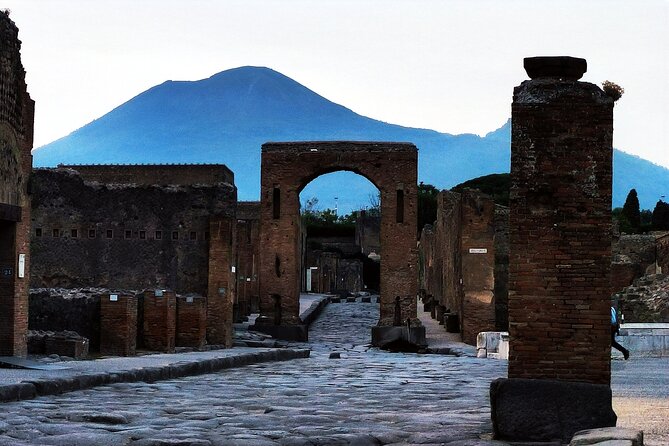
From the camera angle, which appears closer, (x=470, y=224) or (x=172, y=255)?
(x=172, y=255)

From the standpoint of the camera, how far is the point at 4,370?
12453 millimetres

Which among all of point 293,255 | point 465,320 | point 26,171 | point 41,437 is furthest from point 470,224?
point 41,437

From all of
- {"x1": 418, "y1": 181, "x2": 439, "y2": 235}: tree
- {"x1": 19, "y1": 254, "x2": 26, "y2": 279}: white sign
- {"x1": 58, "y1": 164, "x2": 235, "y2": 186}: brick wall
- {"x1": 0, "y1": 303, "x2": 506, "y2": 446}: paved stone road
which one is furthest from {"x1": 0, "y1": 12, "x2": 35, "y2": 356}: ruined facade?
{"x1": 418, "y1": 181, "x2": 439, "y2": 235}: tree

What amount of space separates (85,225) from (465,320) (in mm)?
9228

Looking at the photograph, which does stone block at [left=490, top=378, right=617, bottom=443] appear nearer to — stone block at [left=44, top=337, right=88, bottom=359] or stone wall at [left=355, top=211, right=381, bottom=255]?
stone block at [left=44, top=337, right=88, bottom=359]

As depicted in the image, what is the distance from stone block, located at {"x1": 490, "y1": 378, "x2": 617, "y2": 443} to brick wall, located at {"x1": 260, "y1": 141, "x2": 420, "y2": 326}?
888 inches

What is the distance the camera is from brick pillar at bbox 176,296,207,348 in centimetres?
2070

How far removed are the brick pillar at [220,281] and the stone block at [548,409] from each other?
49.1 feet

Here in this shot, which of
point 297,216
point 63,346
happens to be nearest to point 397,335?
point 297,216

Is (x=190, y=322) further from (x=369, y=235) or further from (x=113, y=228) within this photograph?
(x=369, y=235)

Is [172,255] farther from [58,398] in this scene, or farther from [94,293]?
[58,398]

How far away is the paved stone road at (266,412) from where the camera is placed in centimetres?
779

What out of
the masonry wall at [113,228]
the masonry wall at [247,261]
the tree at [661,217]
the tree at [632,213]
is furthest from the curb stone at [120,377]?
the tree at [661,217]

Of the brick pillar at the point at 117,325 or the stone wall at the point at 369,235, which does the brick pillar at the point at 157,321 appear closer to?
the brick pillar at the point at 117,325
